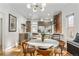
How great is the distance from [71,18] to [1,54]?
1672mm

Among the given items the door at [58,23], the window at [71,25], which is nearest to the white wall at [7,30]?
the door at [58,23]

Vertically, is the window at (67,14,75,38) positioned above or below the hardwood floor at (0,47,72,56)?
above

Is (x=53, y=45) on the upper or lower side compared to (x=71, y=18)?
lower

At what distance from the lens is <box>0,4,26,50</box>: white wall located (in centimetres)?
308

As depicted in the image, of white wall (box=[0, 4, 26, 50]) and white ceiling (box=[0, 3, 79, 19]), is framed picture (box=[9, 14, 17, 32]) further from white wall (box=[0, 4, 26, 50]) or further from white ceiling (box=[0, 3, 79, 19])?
white ceiling (box=[0, 3, 79, 19])

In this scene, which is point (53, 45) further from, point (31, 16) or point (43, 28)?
point (31, 16)

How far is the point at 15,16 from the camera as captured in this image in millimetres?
3148

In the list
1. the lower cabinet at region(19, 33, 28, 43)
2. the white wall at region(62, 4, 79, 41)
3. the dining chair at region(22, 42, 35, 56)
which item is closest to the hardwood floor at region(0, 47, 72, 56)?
the dining chair at region(22, 42, 35, 56)

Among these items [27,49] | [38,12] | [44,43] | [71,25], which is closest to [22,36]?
[27,49]

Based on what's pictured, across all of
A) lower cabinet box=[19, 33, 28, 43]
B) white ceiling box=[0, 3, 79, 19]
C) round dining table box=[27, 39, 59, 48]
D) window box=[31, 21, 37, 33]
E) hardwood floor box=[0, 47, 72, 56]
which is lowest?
hardwood floor box=[0, 47, 72, 56]

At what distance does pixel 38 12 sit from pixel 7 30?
2.49ft

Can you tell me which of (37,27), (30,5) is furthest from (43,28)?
(30,5)

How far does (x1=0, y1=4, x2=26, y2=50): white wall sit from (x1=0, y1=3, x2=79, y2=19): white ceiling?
0.26ft

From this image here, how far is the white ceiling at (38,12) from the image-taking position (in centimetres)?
313
